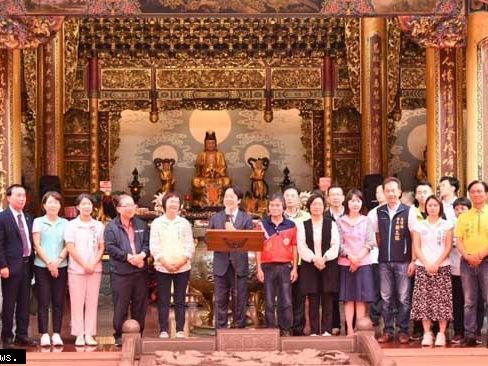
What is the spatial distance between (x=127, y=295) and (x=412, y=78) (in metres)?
9.01

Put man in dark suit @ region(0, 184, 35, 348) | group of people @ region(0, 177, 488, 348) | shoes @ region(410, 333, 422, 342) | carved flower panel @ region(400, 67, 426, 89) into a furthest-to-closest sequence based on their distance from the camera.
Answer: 1. carved flower panel @ region(400, 67, 426, 89)
2. shoes @ region(410, 333, 422, 342)
3. group of people @ region(0, 177, 488, 348)
4. man in dark suit @ region(0, 184, 35, 348)

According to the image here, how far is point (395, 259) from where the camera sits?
31.1ft

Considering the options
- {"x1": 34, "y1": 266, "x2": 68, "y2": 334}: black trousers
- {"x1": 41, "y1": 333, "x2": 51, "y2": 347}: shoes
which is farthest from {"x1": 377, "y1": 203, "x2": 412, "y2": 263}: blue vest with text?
{"x1": 41, "y1": 333, "x2": 51, "y2": 347}: shoes

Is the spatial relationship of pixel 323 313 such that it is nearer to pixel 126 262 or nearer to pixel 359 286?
pixel 359 286

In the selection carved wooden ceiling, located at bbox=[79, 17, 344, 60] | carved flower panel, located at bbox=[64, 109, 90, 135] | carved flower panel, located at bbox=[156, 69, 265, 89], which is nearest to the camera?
carved wooden ceiling, located at bbox=[79, 17, 344, 60]

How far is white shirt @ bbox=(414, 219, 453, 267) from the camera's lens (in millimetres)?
9344

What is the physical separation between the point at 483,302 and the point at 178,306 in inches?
100

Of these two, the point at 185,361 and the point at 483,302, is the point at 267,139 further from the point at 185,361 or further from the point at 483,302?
the point at 185,361

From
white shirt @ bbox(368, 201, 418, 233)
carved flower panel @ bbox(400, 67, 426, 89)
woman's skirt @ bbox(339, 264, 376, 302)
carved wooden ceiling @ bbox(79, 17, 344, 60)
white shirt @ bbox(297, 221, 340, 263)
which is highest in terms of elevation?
carved wooden ceiling @ bbox(79, 17, 344, 60)

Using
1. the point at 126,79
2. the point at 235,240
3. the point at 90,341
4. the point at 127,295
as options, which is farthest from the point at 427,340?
the point at 126,79

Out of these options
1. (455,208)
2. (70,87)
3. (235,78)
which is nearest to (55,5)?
(455,208)

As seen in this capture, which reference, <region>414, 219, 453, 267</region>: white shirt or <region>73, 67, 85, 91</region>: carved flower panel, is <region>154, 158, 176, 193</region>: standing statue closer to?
<region>73, 67, 85, 91</region>: carved flower panel

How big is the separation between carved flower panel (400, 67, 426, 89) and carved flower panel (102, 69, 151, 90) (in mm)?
3893

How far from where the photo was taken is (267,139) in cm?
1855
